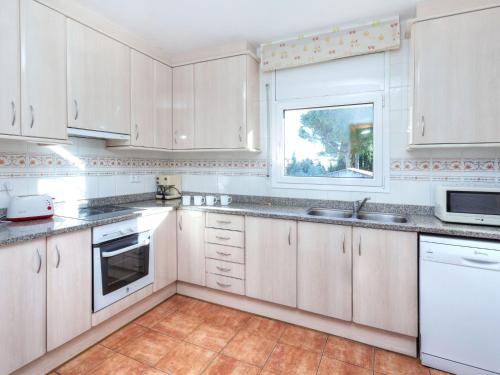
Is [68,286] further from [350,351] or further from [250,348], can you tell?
[350,351]

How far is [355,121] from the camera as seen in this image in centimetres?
251

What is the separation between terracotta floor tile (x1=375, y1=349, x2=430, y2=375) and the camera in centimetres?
176

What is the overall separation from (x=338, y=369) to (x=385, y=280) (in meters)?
0.63

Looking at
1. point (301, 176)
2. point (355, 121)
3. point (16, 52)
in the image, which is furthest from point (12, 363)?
point (355, 121)

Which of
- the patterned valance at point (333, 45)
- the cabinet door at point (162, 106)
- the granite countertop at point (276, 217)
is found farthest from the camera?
the cabinet door at point (162, 106)

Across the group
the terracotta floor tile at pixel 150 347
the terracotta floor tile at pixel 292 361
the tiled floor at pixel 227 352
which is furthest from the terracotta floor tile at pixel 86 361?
the terracotta floor tile at pixel 292 361

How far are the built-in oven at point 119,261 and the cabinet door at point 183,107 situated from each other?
1.03 meters

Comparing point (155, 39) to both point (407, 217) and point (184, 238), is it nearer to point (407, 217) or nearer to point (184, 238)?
point (184, 238)

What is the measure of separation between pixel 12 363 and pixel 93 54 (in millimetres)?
2039

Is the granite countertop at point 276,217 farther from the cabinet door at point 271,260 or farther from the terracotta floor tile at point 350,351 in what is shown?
the terracotta floor tile at point 350,351

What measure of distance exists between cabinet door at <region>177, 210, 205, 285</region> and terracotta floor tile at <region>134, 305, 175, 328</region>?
0.31m

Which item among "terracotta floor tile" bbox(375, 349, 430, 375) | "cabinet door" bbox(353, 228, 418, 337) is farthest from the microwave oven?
"terracotta floor tile" bbox(375, 349, 430, 375)

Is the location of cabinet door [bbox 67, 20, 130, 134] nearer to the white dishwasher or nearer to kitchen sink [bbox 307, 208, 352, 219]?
kitchen sink [bbox 307, 208, 352, 219]

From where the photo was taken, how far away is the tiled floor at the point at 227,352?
1.78m
